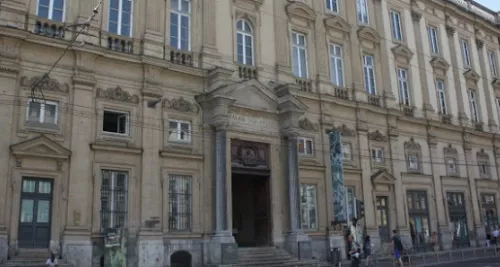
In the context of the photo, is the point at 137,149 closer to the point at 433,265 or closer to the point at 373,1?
the point at 433,265

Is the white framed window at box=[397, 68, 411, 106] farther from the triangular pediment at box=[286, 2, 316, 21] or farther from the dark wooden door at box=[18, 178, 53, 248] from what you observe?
the dark wooden door at box=[18, 178, 53, 248]

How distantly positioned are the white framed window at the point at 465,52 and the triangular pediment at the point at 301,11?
52.1ft

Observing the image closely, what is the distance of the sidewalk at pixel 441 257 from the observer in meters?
22.8

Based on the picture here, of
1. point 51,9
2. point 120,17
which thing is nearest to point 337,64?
point 120,17

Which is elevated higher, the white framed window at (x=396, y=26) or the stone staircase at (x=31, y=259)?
the white framed window at (x=396, y=26)

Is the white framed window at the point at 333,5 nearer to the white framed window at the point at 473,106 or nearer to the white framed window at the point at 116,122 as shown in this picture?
the white framed window at the point at 116,122

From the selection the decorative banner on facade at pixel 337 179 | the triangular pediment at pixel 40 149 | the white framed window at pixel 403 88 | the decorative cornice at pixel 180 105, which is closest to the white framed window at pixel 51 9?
the triangular pediment at pixel 40 149

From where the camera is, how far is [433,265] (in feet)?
73.2

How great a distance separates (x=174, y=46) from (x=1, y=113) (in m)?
7.31

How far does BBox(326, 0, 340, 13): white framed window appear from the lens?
26998mm

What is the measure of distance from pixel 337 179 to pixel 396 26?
41.6 ft

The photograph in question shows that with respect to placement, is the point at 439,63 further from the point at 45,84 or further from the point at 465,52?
the point at 45,84

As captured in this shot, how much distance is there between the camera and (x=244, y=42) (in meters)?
22.8

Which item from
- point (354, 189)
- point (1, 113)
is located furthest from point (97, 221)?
point (354, 189)
